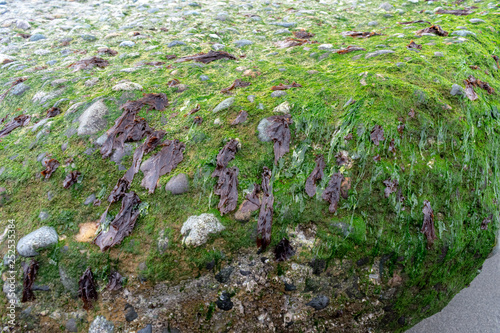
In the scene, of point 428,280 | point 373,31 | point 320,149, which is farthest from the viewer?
point 373,31

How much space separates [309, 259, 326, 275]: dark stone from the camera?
2.22 metres

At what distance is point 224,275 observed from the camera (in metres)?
2.23

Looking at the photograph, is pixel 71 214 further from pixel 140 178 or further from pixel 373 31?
pixel 373 31

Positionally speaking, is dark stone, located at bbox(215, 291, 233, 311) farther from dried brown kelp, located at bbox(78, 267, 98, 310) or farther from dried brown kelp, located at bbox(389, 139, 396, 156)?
dried brown kelp, located at bbox(389, 139, 396, 156)

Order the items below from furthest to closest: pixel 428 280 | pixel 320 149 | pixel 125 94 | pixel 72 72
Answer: pixel 72 72 < pixel 125 94 < pixel 320 149 < pixel 428 280

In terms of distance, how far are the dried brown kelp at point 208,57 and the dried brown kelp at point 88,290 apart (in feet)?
9.47

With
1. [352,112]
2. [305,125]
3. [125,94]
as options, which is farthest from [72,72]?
[352,112]

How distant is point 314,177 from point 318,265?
66cm

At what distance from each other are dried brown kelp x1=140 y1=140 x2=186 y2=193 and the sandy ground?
2672 mm

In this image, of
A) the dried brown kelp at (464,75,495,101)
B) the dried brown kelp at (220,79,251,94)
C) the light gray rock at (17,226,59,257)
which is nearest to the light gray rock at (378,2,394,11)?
the dried brown kelp at (464,75,495,101)

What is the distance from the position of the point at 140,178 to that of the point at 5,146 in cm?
157

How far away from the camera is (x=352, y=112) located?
2662 mm

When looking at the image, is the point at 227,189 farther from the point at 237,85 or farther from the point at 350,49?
the point at 350,49

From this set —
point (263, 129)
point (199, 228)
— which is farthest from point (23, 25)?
point (199, 228)
